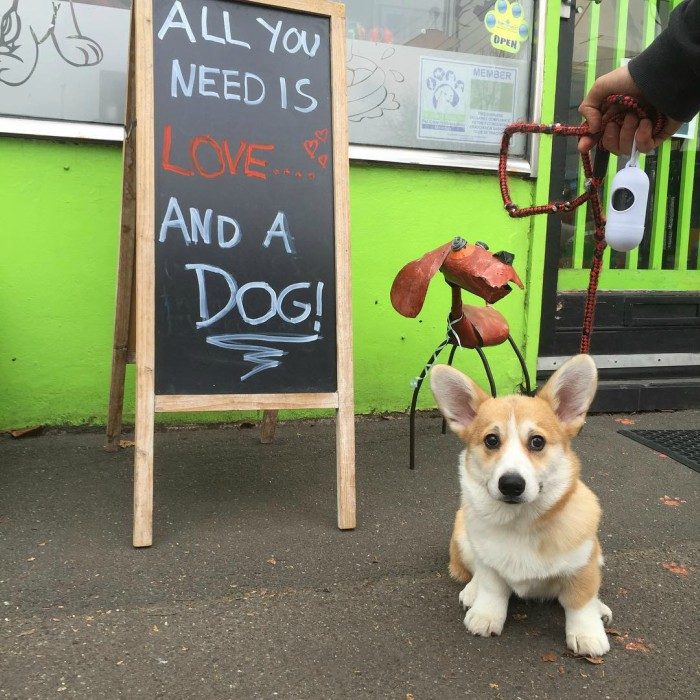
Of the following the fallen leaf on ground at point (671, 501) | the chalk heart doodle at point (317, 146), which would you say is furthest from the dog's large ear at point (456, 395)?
the fallen leaf on ground at point (671, 501)

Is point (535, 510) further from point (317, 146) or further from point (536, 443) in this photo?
point (317, 146)

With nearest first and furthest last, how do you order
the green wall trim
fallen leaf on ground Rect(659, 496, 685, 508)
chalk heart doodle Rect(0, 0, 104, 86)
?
fallen leaf on ground Rect(659, 496, 685, 508) < chalk heart doodle Rect(0, 0, 104, 86) < the green wall trim

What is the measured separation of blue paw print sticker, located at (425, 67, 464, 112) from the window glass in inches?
70.1

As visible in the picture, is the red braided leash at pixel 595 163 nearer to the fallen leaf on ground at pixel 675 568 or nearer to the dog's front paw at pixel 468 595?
the dog's front paw at pixel 468 595

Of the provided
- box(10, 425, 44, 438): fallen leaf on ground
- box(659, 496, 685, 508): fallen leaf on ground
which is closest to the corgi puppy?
→ box(659, 496, 685, 508): fallen leaf on ground

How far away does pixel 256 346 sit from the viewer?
249 centimetres

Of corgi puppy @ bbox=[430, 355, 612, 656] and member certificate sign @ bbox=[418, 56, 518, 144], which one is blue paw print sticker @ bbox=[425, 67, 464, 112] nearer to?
member certificate sign @ bbox=[418, 56, 518, 144]

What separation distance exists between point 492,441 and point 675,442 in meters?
2.39

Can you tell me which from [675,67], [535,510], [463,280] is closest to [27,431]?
[463,280]

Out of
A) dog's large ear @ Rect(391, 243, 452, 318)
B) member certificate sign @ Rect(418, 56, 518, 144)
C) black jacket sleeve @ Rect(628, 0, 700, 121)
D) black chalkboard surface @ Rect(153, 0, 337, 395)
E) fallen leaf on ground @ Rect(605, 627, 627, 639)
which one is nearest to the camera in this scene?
black jacket sleeve @ Rect(628, 0, 700, 121)

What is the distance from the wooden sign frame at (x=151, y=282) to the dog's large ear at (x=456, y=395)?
0.65 meters

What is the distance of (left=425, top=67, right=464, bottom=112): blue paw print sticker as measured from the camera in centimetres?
388

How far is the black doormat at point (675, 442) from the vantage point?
3363mm

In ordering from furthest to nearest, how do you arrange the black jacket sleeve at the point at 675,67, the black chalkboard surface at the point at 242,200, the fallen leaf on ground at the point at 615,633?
the black chalkboard surface at the point at 242,200 → the fallen leaf on ground at the point at 615,633 → the black jacket sleeve at the point at 675,67
